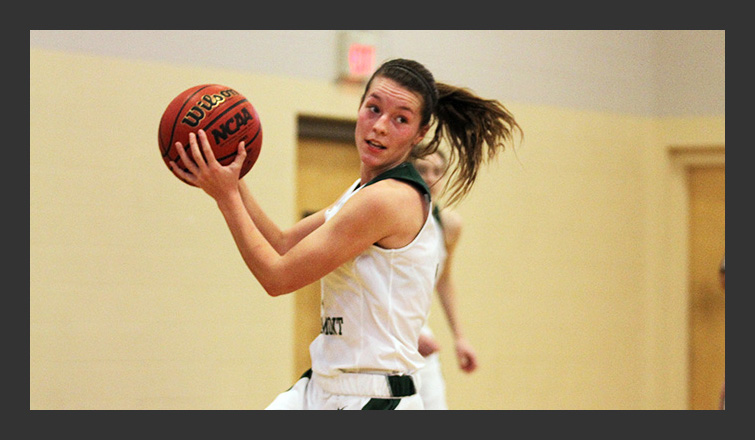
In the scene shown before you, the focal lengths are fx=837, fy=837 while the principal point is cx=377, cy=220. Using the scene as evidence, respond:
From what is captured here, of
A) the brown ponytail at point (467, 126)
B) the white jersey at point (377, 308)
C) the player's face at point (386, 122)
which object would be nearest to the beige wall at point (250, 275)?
the brown ponytail at point (467, 126)

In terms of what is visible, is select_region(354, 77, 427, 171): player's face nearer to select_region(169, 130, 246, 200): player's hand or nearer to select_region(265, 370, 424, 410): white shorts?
select_region(169, 130, 246, 200): player's hand

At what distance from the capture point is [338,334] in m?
2.39

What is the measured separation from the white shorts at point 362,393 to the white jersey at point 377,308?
2 centimetres

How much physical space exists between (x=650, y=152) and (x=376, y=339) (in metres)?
4.13

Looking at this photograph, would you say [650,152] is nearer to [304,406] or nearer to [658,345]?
[658,345]

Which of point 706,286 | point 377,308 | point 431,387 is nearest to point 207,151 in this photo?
point 377,308

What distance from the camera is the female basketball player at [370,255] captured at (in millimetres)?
2234

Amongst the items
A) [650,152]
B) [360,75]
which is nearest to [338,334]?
[360,75]

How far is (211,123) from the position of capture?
2318mm

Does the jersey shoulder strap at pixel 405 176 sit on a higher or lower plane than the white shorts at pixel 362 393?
higher

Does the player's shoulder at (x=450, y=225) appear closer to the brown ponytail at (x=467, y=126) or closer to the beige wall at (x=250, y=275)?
the beige wall at (x=250, y=275)

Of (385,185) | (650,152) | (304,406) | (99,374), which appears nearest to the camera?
(385,185)

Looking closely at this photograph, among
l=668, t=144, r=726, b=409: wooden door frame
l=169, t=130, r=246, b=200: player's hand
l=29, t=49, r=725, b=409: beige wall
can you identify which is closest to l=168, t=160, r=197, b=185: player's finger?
l=169, t=130, r=246, b=200: player's hand

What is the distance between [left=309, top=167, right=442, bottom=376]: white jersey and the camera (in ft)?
7.67
